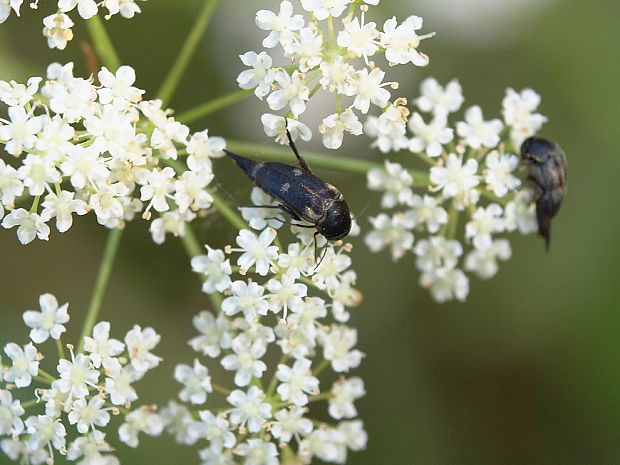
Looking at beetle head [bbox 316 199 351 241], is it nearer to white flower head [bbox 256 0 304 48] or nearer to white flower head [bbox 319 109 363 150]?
white flower head [bbox 319 109 363 150]

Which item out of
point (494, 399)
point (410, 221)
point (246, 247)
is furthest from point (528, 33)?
point (246, 247)

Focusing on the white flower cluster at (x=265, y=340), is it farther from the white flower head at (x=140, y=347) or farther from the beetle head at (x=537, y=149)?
the beetle head at (x=537, y=149)

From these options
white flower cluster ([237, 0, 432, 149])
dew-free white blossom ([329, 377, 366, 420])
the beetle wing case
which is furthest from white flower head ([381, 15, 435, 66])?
dew-free white blossom ([329, 377, 366, 420])

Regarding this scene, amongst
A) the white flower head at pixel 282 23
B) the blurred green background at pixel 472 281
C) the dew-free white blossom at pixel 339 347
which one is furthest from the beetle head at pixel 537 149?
the white flower head at pixel 282 23

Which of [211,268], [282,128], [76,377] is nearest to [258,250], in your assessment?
[211,268]

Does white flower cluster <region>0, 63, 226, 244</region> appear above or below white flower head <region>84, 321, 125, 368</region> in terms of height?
above

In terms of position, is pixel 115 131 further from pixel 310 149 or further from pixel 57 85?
pixel 310 149
